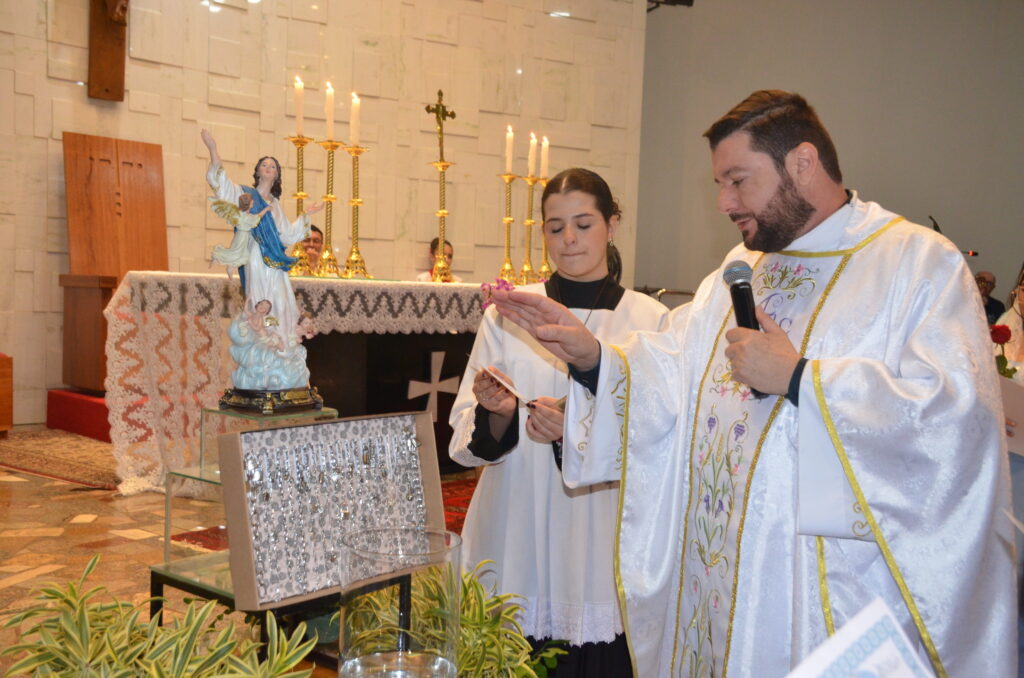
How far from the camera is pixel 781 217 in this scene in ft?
6.70

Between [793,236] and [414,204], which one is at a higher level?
[414,204]

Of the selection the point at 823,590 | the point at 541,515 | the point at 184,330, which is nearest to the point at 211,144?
the point at 541,515

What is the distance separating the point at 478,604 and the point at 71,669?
0.61 metres

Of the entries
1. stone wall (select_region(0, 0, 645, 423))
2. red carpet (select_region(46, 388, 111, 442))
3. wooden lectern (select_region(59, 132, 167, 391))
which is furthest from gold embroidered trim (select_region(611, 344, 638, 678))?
stone wall (select_region(0, 0, 645, 423))

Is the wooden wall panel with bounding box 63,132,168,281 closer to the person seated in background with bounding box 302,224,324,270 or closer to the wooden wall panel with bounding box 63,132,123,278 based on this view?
the wooden wall panel with bounding box 63,132,123,278

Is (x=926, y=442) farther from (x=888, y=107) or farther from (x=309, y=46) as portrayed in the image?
(x=888, y=107)

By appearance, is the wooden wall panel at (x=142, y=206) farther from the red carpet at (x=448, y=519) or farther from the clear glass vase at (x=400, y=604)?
the clear glass vase at (x=400, y=604)

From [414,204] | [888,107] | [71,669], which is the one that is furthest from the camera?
→ [888,107]

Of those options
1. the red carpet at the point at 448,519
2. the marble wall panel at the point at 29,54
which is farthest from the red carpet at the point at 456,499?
the marble wall panel at the point at 29,54

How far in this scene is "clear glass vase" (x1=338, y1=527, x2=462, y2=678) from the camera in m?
1.11

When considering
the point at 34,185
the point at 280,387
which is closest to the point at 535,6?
the point at 34,185

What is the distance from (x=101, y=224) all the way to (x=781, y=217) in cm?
738

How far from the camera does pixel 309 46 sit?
9156 mm

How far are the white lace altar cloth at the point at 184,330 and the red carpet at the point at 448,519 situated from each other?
104cm
